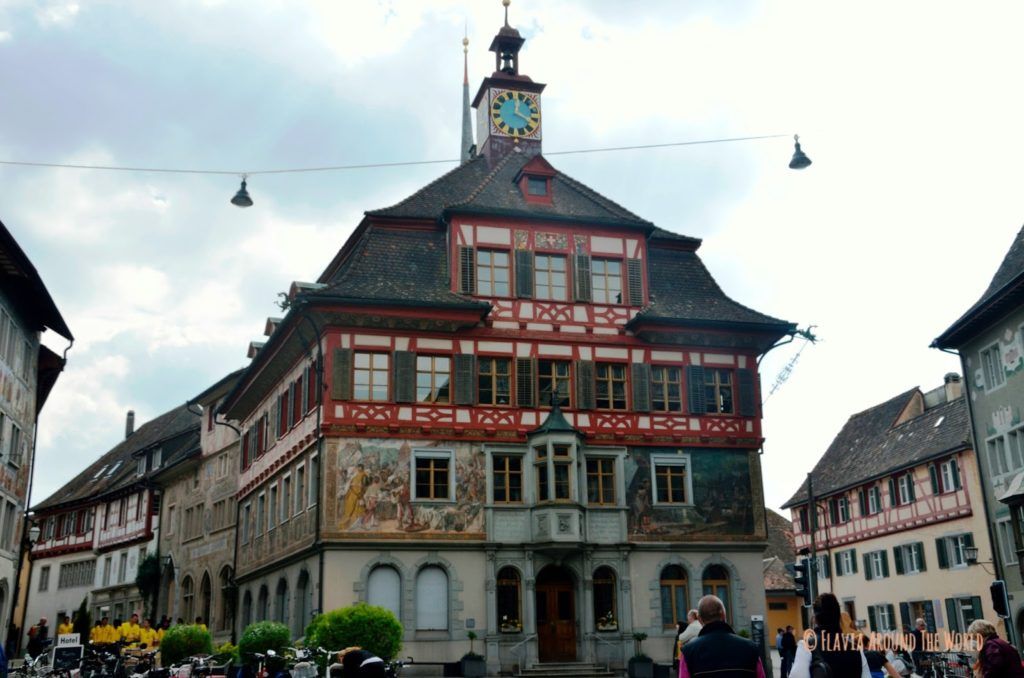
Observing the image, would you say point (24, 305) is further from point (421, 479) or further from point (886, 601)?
point (886, 601)

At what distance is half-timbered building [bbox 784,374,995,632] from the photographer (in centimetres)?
4959

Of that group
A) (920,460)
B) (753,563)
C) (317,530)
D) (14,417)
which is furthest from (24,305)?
(920,460)

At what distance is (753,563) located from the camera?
35.5 meters

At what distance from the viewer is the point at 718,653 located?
7992 millimetres

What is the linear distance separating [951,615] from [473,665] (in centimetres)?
2755

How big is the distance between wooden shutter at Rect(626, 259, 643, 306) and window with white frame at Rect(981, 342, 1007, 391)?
11795mm

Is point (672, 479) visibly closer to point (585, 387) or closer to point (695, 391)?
point (695, 391)

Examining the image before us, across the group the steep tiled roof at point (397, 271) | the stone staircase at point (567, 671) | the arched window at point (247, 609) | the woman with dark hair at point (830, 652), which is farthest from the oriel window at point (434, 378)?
the woman with dark hair at point (830, 652)

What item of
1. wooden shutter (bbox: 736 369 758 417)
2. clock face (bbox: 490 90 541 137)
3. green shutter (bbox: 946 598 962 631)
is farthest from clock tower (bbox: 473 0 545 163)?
green shutter (bbox: 946 598 962 631)

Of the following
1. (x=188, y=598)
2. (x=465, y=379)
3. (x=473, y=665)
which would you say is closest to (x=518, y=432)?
(x=465, y=379)

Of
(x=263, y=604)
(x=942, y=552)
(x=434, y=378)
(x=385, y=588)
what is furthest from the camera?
(x=942, y=552)

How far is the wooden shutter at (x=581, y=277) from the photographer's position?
119ft

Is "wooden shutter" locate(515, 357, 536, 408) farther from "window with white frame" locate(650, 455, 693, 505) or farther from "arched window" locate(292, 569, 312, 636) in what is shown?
"arched window" locate(292, 569, 312, 636)

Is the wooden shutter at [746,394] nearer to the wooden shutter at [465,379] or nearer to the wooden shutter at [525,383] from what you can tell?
the wooden shutter at [525,383]
